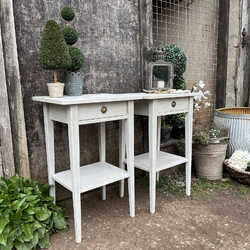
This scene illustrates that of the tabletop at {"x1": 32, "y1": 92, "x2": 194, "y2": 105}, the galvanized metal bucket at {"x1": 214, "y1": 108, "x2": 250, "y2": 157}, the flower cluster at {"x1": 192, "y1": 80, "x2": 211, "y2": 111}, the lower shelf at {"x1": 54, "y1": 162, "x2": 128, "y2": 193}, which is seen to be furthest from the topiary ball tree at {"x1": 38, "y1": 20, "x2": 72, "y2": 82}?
the galvanized metal bucket at {"x1": 214, "y1": 108, "x2": 250, "y2": 157}

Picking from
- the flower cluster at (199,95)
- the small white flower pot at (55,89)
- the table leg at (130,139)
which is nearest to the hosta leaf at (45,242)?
the table leg at (130,139)

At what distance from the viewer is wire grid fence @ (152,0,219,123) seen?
3055 millimetres

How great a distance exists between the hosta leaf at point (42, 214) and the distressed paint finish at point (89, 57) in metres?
0.39

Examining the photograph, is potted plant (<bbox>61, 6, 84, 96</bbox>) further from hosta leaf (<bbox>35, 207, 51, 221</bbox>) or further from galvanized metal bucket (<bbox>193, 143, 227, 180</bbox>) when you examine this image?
galvanized metal bucket (<bbox>193, 143, 227, 180</bbox>)

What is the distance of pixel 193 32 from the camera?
3193mm

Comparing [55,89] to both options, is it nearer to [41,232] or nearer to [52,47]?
[52,47]

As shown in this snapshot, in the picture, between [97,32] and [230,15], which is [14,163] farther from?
[230,15]

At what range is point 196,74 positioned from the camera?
127 inches

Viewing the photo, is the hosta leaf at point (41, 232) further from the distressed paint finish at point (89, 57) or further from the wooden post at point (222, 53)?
the wooden post at point (222, 53)

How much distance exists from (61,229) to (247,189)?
176 centimetres

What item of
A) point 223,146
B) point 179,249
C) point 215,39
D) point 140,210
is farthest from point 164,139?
point 215,39

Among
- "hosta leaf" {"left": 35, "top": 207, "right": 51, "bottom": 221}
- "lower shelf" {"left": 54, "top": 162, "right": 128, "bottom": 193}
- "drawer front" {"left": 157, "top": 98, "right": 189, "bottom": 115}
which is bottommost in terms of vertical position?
"hosta leaf" {"left": 35, "top": 207, "right": 51, "bottom": 221}

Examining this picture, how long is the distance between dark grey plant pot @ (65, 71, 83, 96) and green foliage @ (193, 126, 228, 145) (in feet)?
4.20

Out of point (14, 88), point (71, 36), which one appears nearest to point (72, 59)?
point (71, 36)
